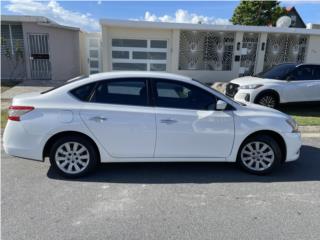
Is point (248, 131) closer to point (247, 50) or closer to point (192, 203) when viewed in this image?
point (192, 203)

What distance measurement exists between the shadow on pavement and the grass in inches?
118

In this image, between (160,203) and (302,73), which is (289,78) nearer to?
(302,73)

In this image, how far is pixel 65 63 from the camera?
13492mm

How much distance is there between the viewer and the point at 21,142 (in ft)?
12.0

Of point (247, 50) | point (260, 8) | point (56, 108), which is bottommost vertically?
point (56, 108)

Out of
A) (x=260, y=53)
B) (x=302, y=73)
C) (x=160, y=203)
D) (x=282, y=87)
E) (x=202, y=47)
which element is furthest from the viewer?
(x=202, y=47)

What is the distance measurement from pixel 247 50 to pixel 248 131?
37.0 feet

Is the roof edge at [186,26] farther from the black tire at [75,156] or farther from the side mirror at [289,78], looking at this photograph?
the black tire at [75,156]

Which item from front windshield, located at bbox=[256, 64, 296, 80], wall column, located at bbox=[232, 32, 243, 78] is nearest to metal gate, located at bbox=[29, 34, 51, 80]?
wall column, located at bbox=[232, 32, 243, 78]

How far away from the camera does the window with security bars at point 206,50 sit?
535 inches

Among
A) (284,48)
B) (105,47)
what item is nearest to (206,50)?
(284,48)

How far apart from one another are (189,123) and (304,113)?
618 centimetres

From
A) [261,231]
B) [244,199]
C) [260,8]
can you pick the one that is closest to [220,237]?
[261,231]

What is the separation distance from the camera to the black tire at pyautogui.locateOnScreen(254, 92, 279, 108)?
777 cm
